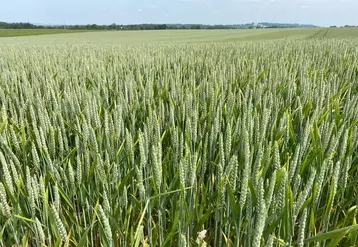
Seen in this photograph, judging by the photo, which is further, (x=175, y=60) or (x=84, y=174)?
(x=175, y=60)

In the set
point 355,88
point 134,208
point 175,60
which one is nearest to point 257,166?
point 134,208

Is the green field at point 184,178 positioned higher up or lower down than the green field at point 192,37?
lower down

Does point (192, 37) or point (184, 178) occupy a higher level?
point (192, 37)

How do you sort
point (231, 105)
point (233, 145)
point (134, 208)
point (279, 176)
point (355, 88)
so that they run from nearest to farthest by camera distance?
point (279, 176), point (134, 208), point (233, 145), point (231, 105), point (355, 88)

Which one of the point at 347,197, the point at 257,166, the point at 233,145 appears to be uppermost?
the point at 257,166

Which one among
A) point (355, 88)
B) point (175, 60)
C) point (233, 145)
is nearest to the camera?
point (233, 145)

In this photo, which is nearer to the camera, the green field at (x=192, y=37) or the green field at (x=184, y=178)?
the green field at (x=184, y=178)

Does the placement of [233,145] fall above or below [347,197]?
above

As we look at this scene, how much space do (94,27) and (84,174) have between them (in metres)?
44.2

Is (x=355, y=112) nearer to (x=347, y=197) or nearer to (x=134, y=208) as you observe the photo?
(x=347, y=197)

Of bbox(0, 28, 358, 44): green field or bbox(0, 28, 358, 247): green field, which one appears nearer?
bbox(0, 28, 358, 247): green field

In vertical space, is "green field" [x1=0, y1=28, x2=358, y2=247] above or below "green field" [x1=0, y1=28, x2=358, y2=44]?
below

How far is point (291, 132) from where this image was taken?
1.10 metres

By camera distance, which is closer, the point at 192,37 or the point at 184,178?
the point at 184,178
